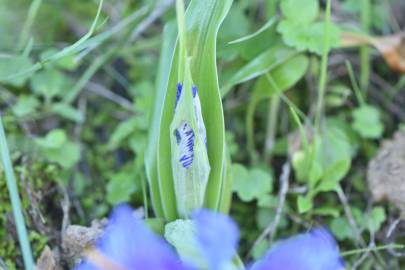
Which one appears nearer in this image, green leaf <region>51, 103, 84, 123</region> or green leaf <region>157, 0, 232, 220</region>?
green leaf <region>157, 0, 232, 220</region>

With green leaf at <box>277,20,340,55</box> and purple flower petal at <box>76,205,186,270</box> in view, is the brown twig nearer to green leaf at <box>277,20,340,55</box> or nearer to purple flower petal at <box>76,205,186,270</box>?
green leaf at <box>277,20,340,55</box>

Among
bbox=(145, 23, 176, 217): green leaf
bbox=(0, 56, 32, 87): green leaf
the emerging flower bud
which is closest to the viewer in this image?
the emerging flower bud

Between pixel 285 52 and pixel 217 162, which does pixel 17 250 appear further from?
pixel 285 52

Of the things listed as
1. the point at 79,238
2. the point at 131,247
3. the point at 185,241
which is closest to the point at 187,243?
the point at 185,241

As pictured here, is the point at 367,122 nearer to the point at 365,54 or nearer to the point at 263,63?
the point at 365,54

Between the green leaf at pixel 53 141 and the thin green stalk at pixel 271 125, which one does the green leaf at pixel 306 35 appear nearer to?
the thin green stalk at pixel 271 125

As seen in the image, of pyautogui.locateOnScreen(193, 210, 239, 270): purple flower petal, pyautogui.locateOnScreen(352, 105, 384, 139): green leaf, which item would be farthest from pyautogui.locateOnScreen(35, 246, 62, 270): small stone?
pyautogui.locateOnScreen(352, 105, 384, 139): green leaf

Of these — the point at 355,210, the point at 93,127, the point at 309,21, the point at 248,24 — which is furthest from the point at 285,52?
the point at 93,127

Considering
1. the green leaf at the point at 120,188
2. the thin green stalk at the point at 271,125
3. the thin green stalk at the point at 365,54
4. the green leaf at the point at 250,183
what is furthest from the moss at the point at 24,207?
the thin green stalk at the point at 365,54
